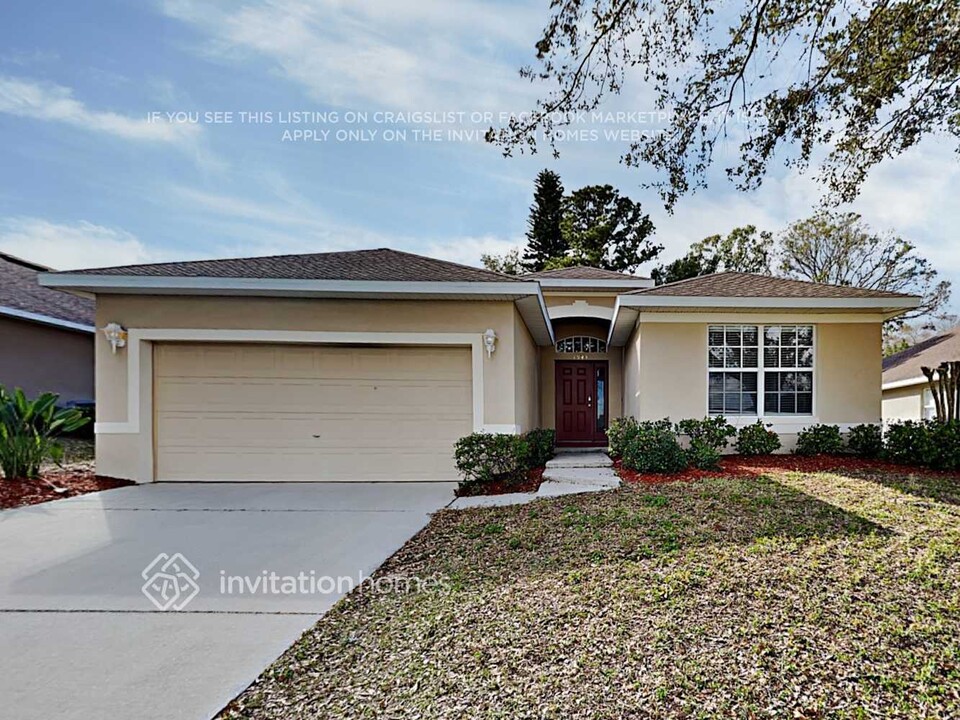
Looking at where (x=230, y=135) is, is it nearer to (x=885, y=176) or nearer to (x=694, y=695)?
(x=694, y=695)

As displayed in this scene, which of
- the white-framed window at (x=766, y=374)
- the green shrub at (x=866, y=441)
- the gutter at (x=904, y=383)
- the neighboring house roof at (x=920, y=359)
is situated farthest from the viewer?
the neighboring house roof at (x=920, y=359)

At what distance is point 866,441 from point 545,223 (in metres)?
22.0

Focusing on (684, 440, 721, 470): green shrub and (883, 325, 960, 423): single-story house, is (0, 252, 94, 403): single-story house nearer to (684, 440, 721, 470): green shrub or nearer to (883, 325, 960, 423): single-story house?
(684, 440, 721, 470): green shrub

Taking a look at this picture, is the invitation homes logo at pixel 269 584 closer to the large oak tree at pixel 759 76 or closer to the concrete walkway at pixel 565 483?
the concrete walkway at pixel 565 483

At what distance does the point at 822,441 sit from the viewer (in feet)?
29.7

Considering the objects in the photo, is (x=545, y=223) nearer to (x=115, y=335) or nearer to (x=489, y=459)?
(x=489, y=459)

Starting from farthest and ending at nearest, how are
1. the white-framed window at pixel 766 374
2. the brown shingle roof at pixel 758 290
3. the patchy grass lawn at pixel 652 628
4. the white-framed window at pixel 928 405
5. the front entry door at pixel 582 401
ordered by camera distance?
the front entry door at pixel 582 401, the white-framed window at pixel 928 405, the white-framed window at pixel 766 374, the brown shingle roof at pixel 758 290, the patchy grass lawn at pixel 652 628

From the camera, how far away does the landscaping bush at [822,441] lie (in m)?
9.04

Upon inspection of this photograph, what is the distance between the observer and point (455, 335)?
7.96 metres

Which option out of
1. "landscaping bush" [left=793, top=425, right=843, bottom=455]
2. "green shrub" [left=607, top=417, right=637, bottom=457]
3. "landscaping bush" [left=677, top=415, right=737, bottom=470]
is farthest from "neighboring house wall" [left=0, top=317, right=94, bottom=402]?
"landscaping bush" [left=793, top=425, right=843, bottom=455]

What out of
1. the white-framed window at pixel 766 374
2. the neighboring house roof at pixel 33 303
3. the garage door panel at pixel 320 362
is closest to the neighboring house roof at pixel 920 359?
the white-framed window at pixel 766 374

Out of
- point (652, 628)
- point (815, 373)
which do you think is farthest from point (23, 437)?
point (815, 373)

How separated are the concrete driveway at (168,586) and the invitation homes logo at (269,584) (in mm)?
19

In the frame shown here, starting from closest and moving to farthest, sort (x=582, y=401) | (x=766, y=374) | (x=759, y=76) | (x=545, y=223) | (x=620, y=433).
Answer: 1. (x=759, y=76)
2. (x=620, y=433)
3. (x=766, y=374)
4. (x=582, y=401)
5. (x=545, y=223)
